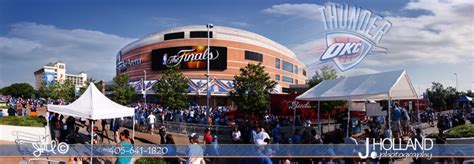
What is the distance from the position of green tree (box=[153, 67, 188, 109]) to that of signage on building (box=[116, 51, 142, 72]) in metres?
0.87

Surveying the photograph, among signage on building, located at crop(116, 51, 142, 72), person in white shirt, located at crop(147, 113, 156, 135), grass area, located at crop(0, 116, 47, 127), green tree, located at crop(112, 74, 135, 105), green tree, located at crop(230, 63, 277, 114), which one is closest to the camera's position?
signage on building, located at crop(116, 51, 142, 72)

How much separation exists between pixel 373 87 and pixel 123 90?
722 centimetres

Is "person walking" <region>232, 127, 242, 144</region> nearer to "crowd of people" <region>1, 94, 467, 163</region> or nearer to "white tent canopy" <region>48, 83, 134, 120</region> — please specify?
"crowd of people" <region>1, 94, 467, 163</region>

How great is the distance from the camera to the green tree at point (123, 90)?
11.6 m

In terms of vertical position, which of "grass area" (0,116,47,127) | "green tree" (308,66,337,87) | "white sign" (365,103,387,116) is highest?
"green tree" (308,66,337,87)

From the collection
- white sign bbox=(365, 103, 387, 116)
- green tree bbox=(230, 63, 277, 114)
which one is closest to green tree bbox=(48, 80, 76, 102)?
green tree bbox=(230, 63, 277, 114)

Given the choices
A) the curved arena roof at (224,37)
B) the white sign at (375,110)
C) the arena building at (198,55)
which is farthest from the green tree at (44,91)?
the white sign at (375,110)

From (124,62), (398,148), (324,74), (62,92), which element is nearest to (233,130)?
(324,74)

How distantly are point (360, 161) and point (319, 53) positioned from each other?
3295 millimetres

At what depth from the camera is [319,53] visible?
1068 cm

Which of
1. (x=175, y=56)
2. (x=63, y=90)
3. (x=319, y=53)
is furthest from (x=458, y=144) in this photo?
(x=63, y=90)

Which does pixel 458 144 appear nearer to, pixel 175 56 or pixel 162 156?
pixel 162 156

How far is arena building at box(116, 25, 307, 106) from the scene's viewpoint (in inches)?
409

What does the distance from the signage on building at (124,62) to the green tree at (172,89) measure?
0.87 metres
